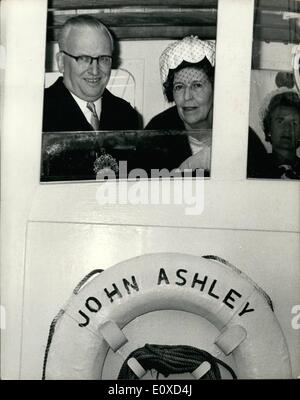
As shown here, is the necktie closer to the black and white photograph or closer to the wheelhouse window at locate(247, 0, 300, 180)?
the black and white photograph

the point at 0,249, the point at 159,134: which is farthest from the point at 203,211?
the point at 0,249

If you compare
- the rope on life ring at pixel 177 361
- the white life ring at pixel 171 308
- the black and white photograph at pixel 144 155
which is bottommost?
the rope on life ring at pixel 177 361

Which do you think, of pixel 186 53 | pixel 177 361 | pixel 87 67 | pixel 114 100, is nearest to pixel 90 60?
pixel 87 67

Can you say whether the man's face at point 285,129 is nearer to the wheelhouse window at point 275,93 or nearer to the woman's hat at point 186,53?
the wheelhouse window at point 275,93

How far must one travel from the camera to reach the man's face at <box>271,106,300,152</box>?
277 centimetres

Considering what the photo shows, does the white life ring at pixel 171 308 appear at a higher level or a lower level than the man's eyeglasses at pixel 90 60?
lower

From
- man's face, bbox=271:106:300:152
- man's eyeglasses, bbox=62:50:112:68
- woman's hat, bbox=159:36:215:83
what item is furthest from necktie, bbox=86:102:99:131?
man's face, bbox=271:106:300:152

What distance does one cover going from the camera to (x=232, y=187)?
2748 millimetres

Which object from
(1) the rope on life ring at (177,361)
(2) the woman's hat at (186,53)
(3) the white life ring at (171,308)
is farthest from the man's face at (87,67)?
(1) the rope on life ring at (177,361)

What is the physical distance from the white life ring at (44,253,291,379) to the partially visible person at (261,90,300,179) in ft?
1.33

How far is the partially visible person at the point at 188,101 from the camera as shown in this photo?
9.03ft
